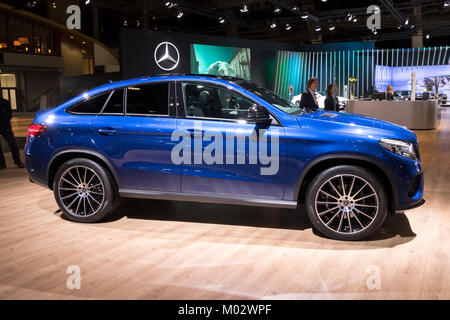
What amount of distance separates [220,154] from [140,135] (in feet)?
Answer: 2.81

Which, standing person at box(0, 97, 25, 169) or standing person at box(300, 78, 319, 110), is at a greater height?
standing person at box(300, 78, 319, 110)

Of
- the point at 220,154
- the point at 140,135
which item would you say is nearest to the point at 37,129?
the point at 140,135

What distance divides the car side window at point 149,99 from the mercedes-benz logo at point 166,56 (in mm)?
10790

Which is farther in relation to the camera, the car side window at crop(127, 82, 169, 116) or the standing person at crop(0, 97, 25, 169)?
the standing person at crop(0, 97, 25, 169)

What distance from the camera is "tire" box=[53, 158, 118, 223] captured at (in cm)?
455

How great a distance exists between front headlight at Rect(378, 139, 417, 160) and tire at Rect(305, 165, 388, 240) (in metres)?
0.28

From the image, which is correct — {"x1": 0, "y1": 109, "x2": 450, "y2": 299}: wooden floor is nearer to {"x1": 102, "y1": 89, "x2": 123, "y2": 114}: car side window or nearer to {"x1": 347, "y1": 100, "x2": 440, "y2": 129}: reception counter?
{"x1": 102, "y1": 89, "x2": 123, "y2": 114}: car side window

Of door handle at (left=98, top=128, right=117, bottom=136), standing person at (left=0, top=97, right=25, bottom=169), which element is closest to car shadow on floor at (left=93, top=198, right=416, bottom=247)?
door handle at (left=98, top=128, right=117, bottom=136)

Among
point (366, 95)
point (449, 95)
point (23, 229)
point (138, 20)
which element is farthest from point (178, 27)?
point (23, 229)

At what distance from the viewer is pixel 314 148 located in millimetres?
3914

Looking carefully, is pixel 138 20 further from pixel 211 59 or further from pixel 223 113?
pixel 223 113

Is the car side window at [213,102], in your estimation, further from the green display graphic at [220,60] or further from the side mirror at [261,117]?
the green display graphic at [220,60]

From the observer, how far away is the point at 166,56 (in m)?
15.3

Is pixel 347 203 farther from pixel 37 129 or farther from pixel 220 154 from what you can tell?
pixel 37 129
